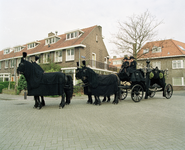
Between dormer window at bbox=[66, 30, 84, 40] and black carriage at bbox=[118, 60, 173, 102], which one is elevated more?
dormer window at bbox=[66, 30, 84, 40]

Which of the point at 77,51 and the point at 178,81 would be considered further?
the point at 178,81

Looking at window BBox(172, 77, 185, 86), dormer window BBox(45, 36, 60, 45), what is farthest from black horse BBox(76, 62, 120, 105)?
window BBox(172, 77, 185, 86)

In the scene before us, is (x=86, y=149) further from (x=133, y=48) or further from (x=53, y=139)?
(x=133, y=48)

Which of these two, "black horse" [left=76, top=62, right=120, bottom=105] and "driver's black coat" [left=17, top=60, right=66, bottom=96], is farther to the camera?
"black horse" [left=76, top=62, right=120, bottom=105]

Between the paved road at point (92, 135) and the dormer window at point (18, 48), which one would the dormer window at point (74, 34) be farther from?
the paved road at point (92, 135)

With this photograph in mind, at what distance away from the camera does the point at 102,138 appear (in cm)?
399

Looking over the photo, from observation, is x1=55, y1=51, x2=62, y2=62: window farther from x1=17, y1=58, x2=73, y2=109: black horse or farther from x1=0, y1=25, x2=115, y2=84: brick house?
x1=17, y1=58, x2=73, y2=109: black horse

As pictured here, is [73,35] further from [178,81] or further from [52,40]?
[178,81]

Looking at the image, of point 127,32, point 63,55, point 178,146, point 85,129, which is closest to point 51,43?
point 63,55

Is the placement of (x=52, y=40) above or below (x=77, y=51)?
above

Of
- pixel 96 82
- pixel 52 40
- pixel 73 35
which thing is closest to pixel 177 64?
pixel 73 35

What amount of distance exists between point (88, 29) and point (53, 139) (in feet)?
81.7

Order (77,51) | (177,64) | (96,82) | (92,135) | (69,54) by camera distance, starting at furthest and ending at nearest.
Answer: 1. (177,64)
2. (69,54)
3. (77,51)
4. (96,82)
5. (92,135)

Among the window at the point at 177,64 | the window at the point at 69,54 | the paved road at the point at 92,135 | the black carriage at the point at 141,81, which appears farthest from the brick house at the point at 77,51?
the paved road at the point at 92,135
